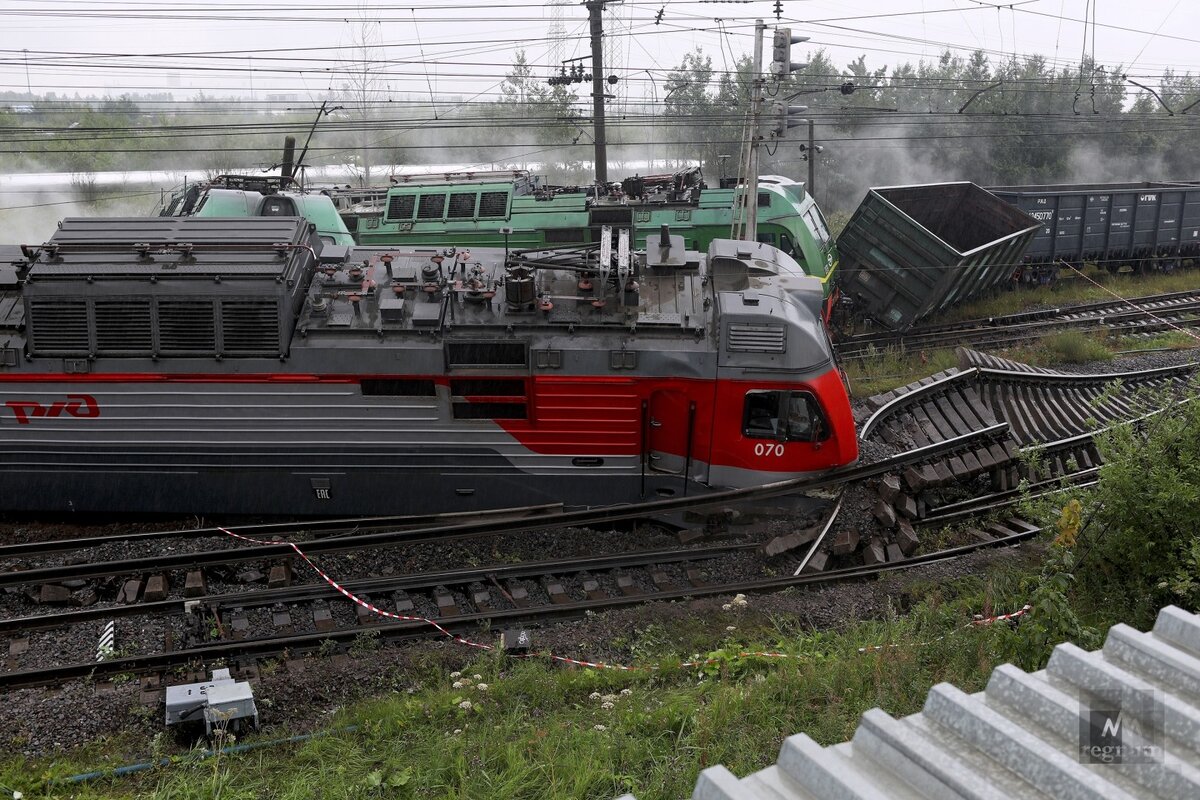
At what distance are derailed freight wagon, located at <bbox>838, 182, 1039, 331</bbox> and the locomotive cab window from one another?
994cm

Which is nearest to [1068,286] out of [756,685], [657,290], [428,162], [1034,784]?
[657,290]

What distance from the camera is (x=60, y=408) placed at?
12.3m

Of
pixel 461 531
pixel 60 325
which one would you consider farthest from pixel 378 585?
pixel 60 325

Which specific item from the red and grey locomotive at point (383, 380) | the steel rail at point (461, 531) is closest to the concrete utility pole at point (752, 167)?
the red and grey locomotive at point (383, 380)

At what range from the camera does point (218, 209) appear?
2023cm

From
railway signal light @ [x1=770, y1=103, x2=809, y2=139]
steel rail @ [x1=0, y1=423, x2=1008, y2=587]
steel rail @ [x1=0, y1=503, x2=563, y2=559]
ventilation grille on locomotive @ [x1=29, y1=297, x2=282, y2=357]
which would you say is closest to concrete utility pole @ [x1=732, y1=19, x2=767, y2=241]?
railway signal light @ [x1=770, y1=103, x2=809, y2=139]

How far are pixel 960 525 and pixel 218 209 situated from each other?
50.4 ft

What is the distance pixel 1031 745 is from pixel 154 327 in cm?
1122

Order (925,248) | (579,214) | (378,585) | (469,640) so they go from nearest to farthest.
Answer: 1. (469,640)
2. (378,585)
3. (579,214)
4. (925,248)

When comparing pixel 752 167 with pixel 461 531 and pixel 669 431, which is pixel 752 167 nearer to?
pixel 669 431

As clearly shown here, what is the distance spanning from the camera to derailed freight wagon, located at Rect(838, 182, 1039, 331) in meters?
21.3

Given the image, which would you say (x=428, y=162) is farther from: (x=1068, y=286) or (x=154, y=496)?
(x=154, y=496)

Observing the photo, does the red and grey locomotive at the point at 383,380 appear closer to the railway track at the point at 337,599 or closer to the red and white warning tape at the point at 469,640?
the railway track at the point at 337,599

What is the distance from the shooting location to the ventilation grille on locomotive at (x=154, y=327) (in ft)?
39.4
